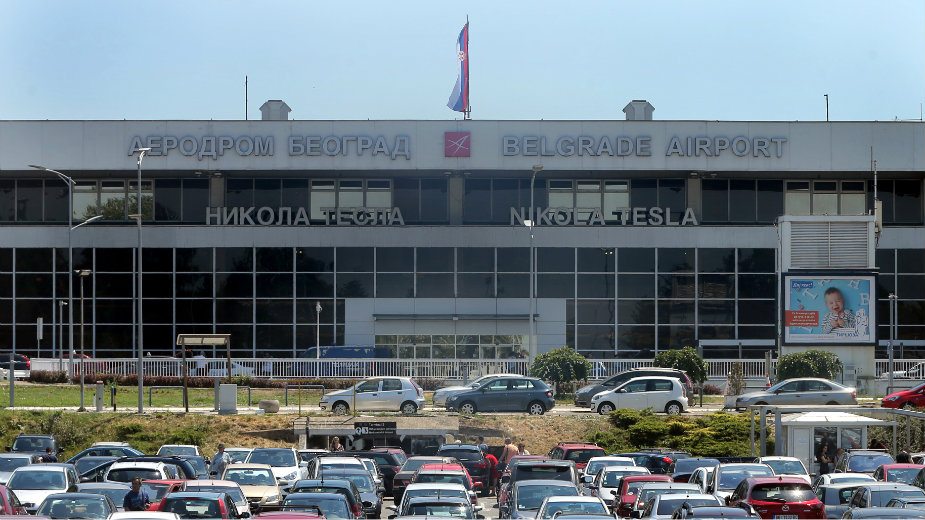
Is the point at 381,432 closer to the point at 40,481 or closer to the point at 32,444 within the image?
the point at 32,444

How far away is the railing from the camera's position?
63.9 meters

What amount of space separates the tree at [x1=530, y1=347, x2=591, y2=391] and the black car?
62.7 ft

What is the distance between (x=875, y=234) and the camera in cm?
6162

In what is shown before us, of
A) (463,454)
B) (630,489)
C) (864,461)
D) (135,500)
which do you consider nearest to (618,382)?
(463,454)

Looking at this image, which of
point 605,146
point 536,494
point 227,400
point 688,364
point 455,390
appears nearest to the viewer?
point 536,494

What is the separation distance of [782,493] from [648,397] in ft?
80.0

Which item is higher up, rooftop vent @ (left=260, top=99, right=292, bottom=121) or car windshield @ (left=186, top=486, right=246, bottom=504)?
rooftop vent @ (left=260, top=99, right=292, bottom=121)

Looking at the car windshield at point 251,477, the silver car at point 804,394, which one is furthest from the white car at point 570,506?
the silver car at point 804,394

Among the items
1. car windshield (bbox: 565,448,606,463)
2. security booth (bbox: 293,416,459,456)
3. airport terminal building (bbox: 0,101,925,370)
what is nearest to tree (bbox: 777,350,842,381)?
airport terminal building (bbox: 0,101,925,370)

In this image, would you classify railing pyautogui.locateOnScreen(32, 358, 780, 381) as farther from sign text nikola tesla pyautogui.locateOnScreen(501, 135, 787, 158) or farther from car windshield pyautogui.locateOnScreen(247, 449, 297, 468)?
car windshield pyautogui.locateOnScreen(247, 449, 297, 468)

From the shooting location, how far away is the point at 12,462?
35.2m

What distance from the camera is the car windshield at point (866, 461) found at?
1387 inches

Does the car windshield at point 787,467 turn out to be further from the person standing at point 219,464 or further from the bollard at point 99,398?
the bollard at point 99,398

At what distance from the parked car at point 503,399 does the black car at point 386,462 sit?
1077cm
